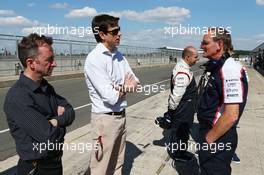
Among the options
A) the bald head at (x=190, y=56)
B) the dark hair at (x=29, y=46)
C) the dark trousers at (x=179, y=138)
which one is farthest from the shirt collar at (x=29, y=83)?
the dark trousers at (x=179, y=138)

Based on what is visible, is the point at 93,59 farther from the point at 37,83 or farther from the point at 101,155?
the point at 101,155

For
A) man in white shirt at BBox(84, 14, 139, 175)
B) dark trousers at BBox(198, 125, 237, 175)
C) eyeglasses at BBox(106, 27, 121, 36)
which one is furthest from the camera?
eyeglasses at BBox(106, 27, 121, 36)

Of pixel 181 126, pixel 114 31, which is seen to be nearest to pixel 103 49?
pixel 114 31

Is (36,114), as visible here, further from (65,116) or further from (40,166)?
(40,166)

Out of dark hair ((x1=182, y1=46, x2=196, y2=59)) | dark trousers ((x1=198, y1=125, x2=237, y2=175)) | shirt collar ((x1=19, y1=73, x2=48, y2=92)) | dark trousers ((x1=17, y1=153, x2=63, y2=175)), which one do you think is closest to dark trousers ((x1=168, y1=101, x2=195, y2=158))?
dark hair ((x1=182, y1=46, x2=196, y2=59))

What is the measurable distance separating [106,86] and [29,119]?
892mm

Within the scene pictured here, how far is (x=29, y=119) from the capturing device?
2.23 metres

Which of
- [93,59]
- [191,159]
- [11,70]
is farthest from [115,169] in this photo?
[11,70]

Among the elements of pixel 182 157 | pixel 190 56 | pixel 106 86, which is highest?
pixel 190 56

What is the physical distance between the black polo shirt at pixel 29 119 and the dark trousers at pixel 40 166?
0.27 ft

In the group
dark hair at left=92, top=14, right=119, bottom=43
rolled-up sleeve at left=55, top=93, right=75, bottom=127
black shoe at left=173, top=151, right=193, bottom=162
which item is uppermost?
dark hair at left=92, top=14, right=119, bottom=43

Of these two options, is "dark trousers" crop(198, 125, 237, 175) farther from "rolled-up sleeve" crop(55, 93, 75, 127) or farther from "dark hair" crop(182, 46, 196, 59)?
"dark hair" crop(182, 46, 196, 59)

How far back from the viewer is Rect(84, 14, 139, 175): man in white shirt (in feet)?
9.76

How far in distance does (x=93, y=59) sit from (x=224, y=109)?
129 centimetres
